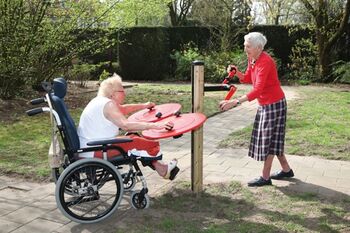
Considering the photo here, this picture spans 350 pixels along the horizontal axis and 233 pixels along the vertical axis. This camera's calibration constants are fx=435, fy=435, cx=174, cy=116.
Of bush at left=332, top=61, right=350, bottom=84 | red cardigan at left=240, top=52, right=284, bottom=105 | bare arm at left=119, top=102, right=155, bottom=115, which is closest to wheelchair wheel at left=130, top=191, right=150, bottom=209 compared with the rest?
bare arm at left=119, top=102, right=155, bottom=115

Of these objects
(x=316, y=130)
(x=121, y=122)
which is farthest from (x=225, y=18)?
(x=121, y=122)

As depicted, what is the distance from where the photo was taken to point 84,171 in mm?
3752

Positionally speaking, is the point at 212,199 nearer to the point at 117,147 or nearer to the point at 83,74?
the point at 117,147

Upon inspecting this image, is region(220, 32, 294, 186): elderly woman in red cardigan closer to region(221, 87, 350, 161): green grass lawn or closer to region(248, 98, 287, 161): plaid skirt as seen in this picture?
region(248, 98, 287, 161): plaid skirt

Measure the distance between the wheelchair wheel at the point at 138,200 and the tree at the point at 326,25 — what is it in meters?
13.3

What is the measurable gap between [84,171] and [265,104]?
1.97 meters

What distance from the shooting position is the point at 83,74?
14461mm

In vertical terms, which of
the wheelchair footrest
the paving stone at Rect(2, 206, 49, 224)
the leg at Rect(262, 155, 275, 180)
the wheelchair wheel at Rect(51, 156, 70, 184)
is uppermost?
the wheelchair footrest

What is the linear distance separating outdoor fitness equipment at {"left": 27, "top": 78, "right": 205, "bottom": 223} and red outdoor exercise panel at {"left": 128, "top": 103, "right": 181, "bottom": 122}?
370 mm

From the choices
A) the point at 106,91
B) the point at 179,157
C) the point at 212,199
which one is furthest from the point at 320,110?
the point at 106,91

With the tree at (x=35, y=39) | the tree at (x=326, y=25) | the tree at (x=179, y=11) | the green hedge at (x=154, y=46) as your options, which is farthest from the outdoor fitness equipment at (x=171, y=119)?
the tree at (x=179, y=11)

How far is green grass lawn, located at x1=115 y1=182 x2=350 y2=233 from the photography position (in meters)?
3.63

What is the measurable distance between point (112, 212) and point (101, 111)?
0.91m

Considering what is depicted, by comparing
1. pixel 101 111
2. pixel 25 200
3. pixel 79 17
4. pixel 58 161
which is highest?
pixel 79 17
